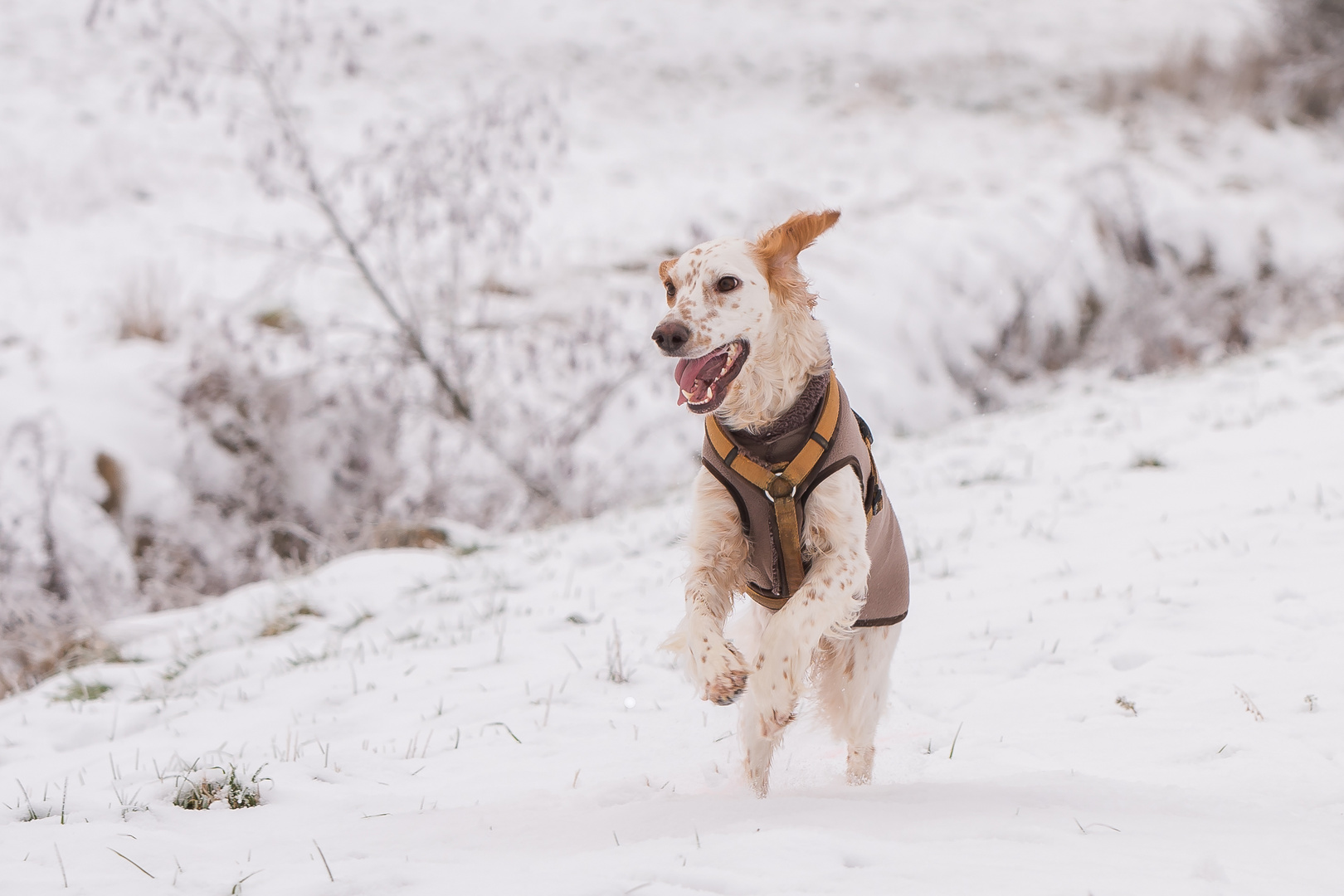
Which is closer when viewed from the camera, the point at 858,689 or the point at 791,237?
the point at 791,237

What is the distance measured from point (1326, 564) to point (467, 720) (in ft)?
10.5

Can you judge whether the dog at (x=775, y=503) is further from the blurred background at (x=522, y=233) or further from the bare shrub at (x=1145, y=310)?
the bare shrub at (x=1145, y=310)

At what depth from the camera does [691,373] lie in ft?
7.61

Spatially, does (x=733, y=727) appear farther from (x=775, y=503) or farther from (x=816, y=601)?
(x=775, y=503)

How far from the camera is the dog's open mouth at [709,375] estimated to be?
7.48 feet

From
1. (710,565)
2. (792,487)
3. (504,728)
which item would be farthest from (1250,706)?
(504,728)

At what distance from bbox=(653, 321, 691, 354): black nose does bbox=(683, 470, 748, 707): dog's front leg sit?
41cm

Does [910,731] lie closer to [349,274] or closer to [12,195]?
[349,274]

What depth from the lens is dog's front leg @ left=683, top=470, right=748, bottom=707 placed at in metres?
2.35

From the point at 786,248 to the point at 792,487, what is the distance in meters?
0.68

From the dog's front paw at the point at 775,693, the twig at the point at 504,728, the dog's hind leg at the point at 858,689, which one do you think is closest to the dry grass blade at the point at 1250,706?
the dog's hind leg at the point at 858,689

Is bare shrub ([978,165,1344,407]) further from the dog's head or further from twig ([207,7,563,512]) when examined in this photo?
the dog's head

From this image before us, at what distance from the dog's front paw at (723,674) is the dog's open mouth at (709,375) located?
0.60m

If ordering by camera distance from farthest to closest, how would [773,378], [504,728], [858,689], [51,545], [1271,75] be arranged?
1. [1271,75]
2. [51,545]
3. [504,728]
4. [858,689]
5. [773,378]
